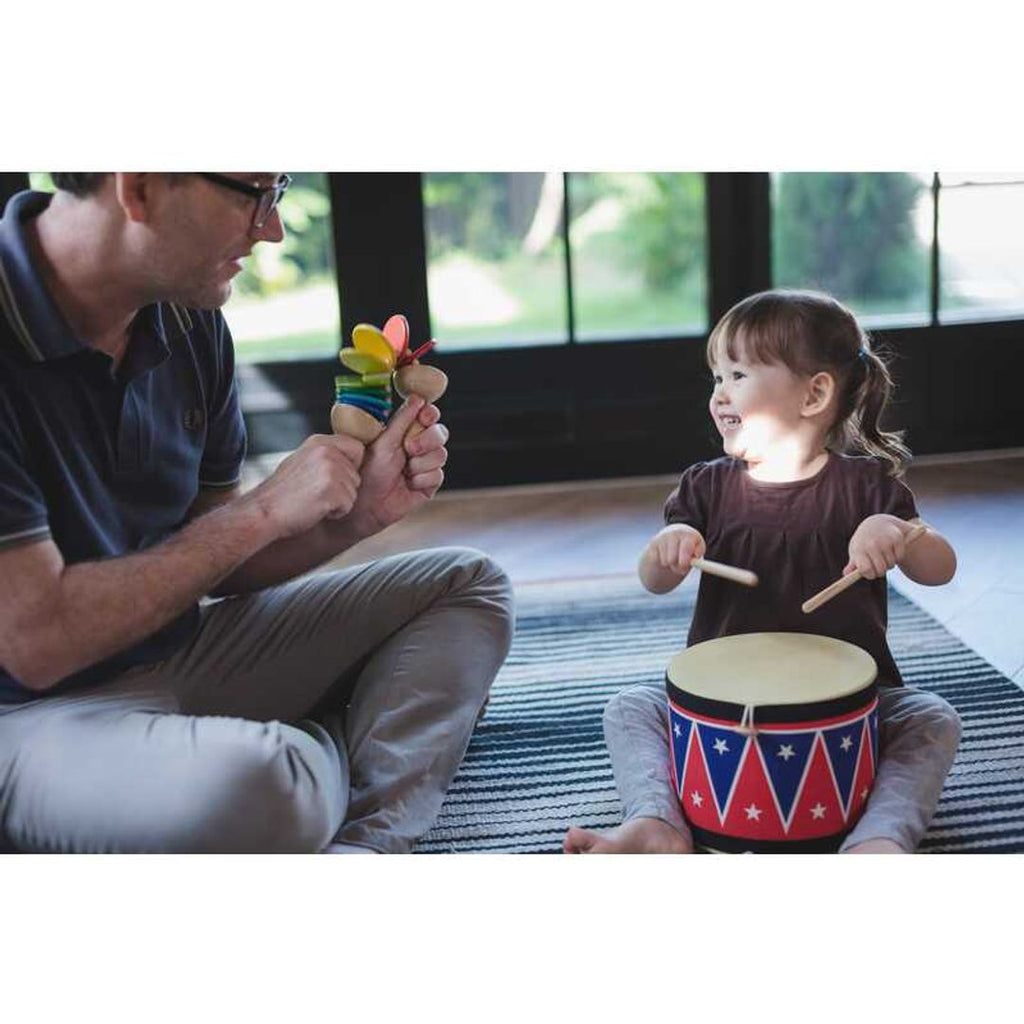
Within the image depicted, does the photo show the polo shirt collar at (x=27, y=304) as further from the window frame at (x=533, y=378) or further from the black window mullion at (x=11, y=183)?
the window frame at (x=533, y=378)

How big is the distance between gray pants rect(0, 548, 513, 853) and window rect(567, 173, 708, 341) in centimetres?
177

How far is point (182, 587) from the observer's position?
124 cm

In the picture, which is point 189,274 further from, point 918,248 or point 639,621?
point 918,248

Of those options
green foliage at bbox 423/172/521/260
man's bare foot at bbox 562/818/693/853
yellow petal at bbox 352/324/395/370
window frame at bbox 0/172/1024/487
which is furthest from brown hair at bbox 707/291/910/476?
green foliage at bbox 423/172/521/260

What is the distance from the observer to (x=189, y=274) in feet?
4.02

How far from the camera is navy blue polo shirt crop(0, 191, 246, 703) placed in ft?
4.00

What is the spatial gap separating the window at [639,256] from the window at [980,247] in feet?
2.44

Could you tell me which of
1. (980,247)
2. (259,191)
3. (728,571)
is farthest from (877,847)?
(980,247)

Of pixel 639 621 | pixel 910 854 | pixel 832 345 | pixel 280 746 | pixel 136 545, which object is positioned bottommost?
pixel 639 621

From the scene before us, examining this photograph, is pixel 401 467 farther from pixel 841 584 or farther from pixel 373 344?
pixel 841 584

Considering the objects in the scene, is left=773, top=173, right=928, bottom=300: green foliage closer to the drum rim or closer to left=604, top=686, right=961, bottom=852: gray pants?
left=604, top=686, right=961, bottom=852: gray pants

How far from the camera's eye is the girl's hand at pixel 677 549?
1371 mm
